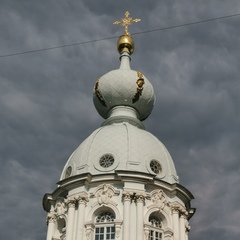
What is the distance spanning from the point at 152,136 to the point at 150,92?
4544mm

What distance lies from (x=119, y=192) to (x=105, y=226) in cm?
259

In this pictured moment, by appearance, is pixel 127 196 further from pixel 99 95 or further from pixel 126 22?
pixel 126 22

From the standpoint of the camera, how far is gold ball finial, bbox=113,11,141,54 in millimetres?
53250

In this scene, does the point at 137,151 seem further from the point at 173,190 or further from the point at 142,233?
the point at 142,233

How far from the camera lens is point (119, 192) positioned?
137 ft

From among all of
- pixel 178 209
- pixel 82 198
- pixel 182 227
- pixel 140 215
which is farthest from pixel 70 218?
pixel 182 227

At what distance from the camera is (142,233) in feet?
132

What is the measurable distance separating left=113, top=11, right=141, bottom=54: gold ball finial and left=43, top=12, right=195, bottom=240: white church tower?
314 inches

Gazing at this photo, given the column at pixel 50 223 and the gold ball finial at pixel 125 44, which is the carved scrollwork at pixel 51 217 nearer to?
the column at pixel 50 223

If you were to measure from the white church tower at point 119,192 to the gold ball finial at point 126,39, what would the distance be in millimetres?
7976

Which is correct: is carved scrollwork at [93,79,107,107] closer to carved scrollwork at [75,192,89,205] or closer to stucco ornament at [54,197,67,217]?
stucco ornament at [54,197,67,217]

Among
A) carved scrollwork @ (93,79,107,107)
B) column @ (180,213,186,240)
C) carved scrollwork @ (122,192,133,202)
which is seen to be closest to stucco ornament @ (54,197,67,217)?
carved scrollwork @ (122,192,133,202)

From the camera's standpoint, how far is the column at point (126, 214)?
39.8 metres

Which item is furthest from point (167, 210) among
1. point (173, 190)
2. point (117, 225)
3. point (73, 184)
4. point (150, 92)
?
point (150, 92)
